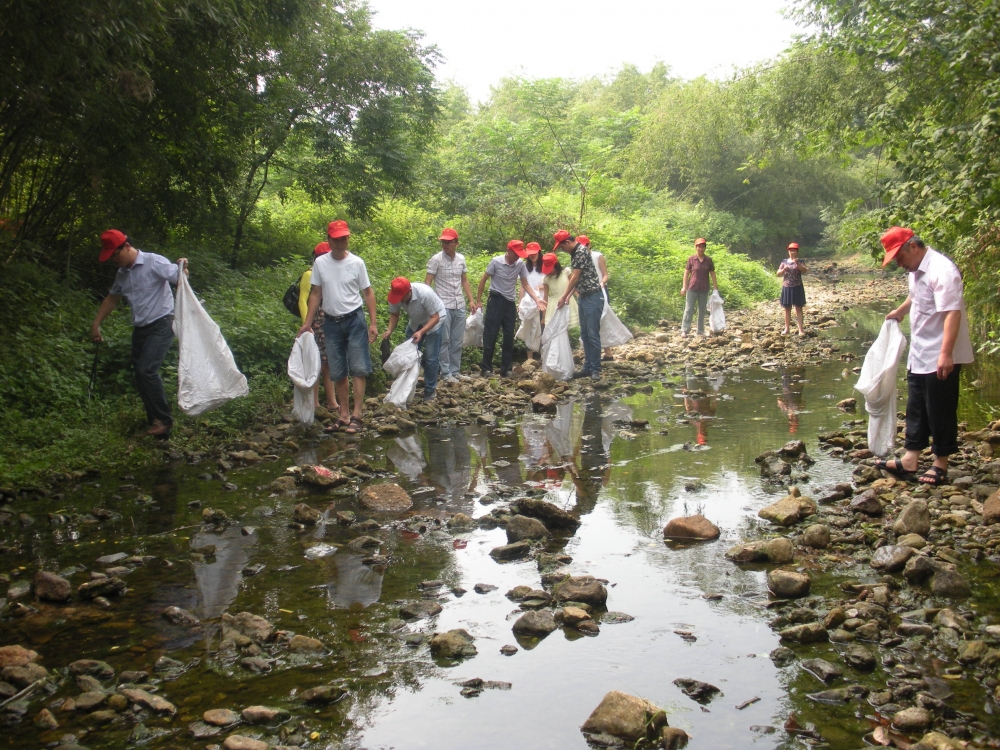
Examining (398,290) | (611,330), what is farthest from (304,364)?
(611,330)

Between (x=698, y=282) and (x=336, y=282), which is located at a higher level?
(x=698, y=282)

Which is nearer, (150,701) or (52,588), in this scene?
(150,701)

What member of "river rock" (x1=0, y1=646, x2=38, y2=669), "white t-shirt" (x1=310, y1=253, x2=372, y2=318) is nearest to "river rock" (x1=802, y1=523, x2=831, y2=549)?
"river rock" (x1=0, y1=646, x2=38, y2=669)

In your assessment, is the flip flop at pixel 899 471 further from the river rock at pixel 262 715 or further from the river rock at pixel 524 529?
the river rock at pixel 262 715

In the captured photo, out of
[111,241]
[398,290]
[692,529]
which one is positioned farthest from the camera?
[398,290]

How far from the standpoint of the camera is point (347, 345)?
8.39m

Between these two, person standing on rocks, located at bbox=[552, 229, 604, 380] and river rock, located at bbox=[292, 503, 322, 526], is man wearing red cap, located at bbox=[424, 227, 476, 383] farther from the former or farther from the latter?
river rock, located at bbox=[292, 503, 322, 526]

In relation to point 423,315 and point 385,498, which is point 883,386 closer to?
point 385,498

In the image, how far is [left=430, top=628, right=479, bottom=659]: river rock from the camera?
376cm

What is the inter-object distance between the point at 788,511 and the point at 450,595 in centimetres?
232

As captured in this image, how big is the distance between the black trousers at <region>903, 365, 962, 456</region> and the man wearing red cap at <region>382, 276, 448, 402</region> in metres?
4.94

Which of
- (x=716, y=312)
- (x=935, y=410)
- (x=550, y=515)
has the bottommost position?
(x=550, y=515)

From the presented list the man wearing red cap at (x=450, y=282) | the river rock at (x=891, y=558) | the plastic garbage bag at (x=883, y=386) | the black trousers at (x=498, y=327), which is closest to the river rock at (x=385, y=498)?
the river rock at (x=891, y=558)

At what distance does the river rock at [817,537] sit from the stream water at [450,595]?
38 centimetres
